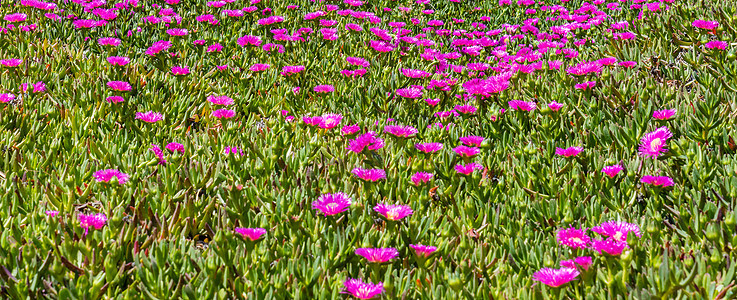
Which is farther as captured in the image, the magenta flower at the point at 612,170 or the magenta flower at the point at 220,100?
the magenta flower at the point at 220,100

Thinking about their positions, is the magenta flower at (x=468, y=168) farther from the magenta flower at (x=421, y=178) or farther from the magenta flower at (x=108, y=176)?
the magenta flower at (x=108, y=176)

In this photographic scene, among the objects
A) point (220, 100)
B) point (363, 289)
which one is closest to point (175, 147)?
point (220, 100)

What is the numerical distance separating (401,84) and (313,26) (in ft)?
5.00

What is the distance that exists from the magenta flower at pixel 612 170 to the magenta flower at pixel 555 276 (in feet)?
2.32

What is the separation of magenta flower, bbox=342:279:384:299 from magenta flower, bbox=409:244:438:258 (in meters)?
0.19

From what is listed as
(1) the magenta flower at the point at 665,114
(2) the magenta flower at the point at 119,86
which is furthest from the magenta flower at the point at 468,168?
(2) the magenta flower at the point at 119,86

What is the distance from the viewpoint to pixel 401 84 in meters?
3.66

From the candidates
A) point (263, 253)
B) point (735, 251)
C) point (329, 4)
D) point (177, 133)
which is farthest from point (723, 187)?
point (329, 4)

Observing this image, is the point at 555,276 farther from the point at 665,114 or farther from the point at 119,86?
the point at 119,86

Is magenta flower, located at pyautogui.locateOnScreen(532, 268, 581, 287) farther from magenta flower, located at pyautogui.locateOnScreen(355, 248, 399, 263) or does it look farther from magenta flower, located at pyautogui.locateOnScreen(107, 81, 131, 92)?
magenta flower, located at pyautogui.locateOnScreen(107, 81, 131, 92)

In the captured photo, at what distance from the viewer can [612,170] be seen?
218 centimetres

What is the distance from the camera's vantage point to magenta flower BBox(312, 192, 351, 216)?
1847mm

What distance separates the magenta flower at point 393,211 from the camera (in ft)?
6.12

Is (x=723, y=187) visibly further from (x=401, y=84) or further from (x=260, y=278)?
(x=401, y=84)
